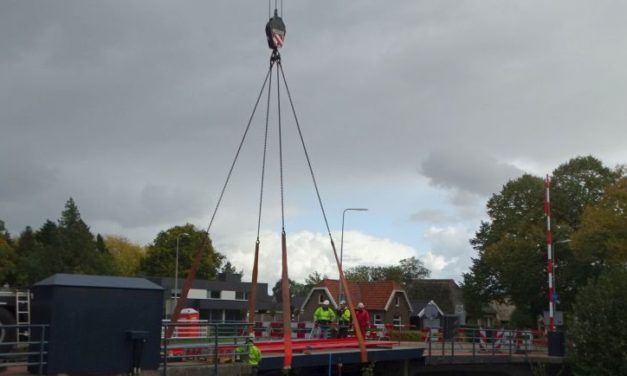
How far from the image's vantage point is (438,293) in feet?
313

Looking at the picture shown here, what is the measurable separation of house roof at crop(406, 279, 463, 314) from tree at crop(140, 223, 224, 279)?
1059 inches

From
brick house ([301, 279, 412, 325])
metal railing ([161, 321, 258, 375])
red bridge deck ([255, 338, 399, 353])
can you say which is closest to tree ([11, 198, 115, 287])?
brick house ([301, 279, 412, 325])

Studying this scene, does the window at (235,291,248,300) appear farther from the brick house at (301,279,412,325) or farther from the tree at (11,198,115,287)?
the tree at (11,198,115,287)

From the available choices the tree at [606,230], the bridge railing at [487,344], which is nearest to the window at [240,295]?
the tree at [606,230]

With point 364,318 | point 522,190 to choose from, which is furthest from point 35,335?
point 522,190

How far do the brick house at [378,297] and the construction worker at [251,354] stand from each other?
48.1 m

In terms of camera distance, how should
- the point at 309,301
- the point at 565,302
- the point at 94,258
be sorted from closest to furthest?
1. the point at 565,302
2. the point at 94,258
3. the point at 309,301

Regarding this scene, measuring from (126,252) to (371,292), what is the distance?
56.0 meters

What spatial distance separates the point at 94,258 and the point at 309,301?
20.6 m

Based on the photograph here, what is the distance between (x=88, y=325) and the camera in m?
11.9

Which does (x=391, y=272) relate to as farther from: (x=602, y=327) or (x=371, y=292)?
(x=602, y=327)

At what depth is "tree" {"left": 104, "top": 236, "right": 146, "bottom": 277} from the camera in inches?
4109

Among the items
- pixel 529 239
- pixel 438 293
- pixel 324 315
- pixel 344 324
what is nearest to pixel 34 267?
pixel 529 239

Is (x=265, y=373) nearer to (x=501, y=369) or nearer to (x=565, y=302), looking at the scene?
(x=501, y=369)
